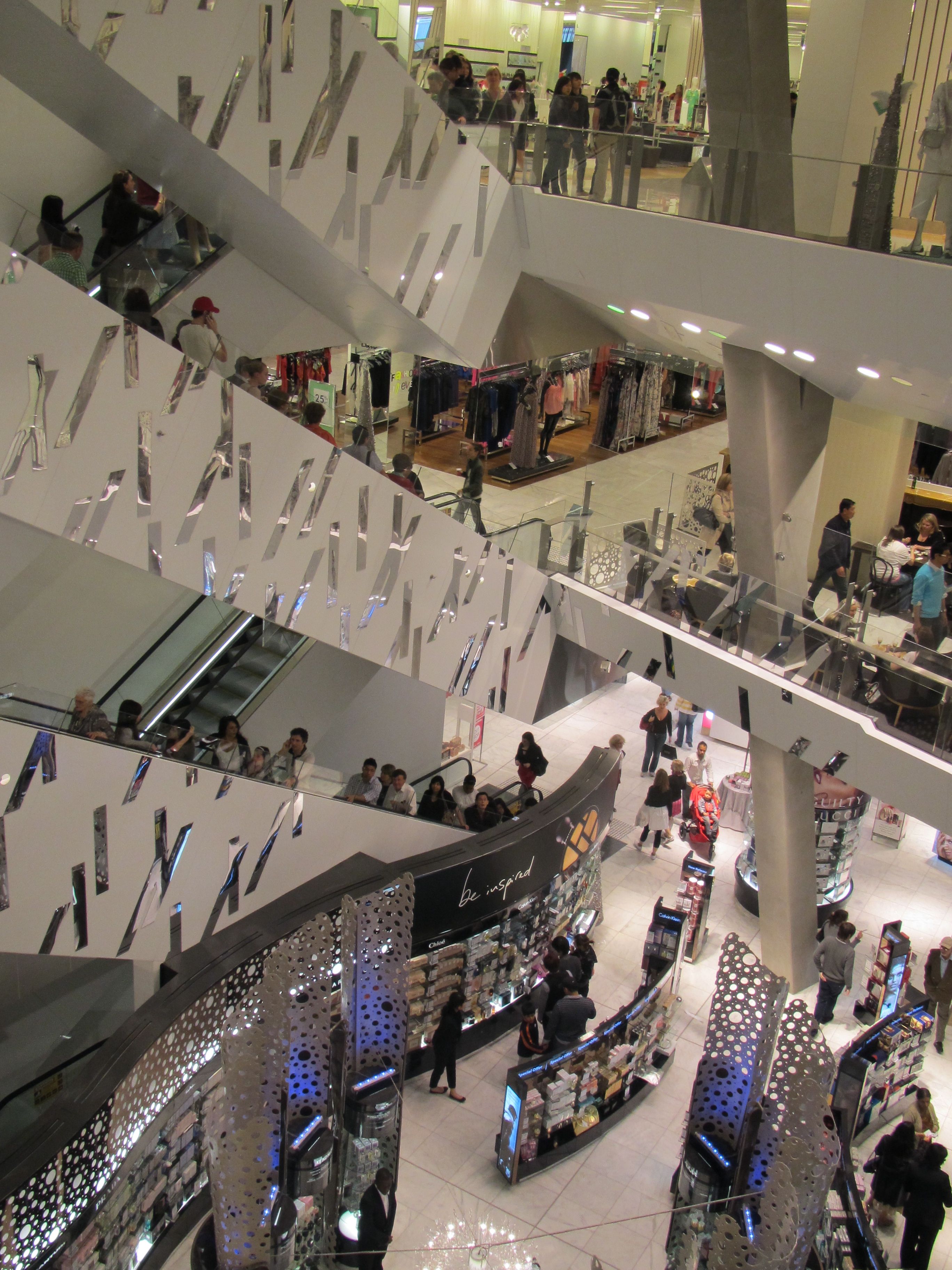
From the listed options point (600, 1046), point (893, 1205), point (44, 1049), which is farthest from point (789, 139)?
point (44, 1049)

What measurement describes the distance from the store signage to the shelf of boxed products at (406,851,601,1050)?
16 centimetres

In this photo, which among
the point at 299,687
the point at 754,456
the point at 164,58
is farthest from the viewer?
Result: the point at 299,687

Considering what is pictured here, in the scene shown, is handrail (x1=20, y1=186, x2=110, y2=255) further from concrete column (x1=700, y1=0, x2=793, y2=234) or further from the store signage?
the store signage

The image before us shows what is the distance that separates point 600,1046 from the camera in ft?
32.7

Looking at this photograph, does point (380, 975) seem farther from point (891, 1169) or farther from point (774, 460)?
point (774, 460)

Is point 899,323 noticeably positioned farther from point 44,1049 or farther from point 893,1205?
point 44,1049

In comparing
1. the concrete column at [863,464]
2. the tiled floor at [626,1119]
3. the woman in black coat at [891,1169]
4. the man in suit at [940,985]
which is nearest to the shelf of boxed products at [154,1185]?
the tiled floor at [626,1119]

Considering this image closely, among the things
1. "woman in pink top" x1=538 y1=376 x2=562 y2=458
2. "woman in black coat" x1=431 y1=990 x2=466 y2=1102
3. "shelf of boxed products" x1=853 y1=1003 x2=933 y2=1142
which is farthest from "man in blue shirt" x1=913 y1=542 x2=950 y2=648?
"woman in pink top" x1=538 y1=376 x2=562 y2=458

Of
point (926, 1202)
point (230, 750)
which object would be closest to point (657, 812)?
point (926, 1202)

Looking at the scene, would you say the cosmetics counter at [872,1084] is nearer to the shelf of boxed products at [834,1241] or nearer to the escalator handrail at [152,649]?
the shelf of boxed products at [834,1241]

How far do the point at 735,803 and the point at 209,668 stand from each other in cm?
758

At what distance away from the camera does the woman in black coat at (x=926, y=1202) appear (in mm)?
8469

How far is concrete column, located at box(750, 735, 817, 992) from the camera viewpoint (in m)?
12.0

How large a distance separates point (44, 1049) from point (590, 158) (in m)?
8.80
